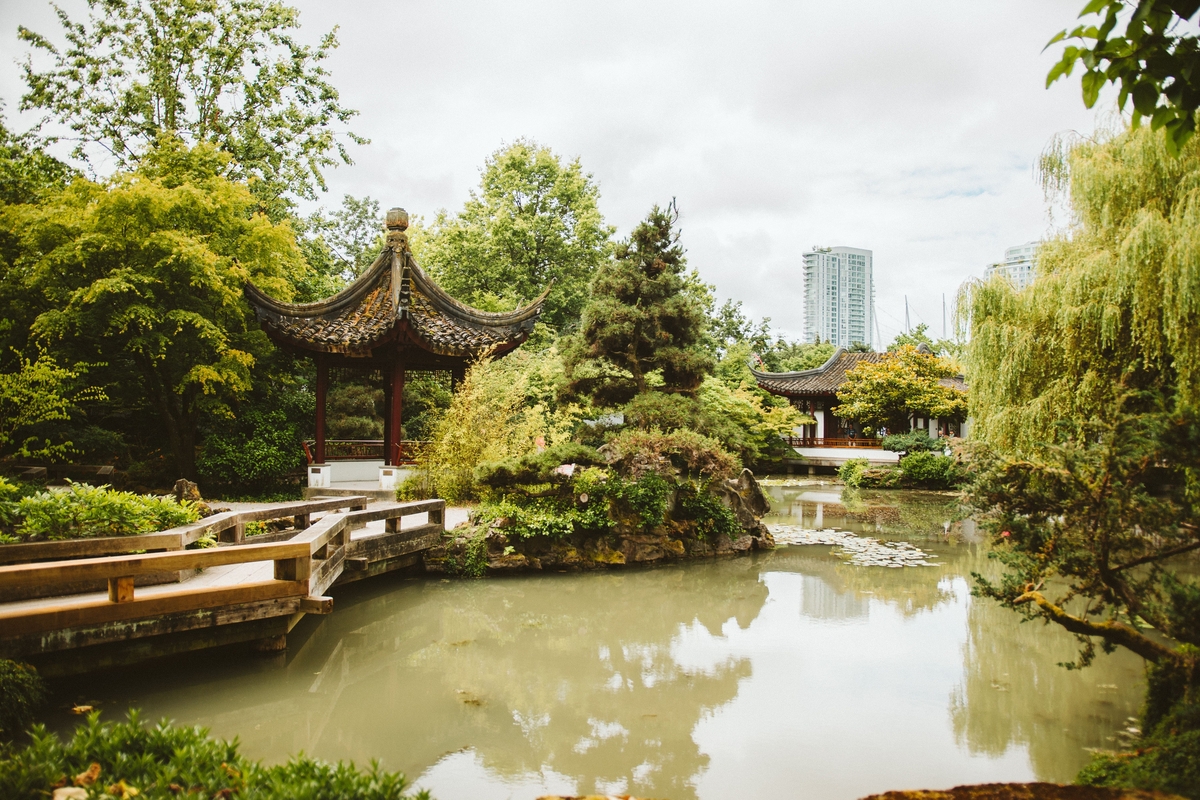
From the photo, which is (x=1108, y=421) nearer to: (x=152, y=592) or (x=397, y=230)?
(x=152, y=592)

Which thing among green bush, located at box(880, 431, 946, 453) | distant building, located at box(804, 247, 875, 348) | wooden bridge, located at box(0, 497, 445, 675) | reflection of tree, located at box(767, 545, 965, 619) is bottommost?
reflection of tree, located at box(767, 545, 965, 619)

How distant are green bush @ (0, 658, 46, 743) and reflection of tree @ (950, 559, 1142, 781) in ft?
18.2

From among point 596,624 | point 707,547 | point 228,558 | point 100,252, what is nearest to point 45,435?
point 100,252

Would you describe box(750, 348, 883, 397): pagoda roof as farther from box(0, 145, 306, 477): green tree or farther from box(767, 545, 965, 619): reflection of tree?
box(0, 145, 306, 477): green tree

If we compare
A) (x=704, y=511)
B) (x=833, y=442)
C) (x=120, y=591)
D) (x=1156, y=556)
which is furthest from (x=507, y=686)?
(x=833, y=442)

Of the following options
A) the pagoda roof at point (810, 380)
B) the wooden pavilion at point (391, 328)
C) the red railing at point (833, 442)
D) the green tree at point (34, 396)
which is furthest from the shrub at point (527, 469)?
the red railing at point (833, 442)

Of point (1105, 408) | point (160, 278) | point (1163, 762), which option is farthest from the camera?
point (160, 278)

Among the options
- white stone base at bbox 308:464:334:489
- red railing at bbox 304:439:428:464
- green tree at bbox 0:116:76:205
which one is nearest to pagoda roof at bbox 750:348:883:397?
red railing at bbox 304:439:428:464

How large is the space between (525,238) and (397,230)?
31.2ft

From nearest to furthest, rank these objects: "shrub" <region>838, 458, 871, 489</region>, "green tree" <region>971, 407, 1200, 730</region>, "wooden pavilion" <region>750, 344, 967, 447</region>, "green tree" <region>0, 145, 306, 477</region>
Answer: "green tree" <region>971, 407, 1200, 730</region> < "green tree" <region>0, 145, 306, 477</region> < "shrub" <region>838, 458, 871, 489</region> < "wooden pavilion" <region>750, 344, 967, 447</region>

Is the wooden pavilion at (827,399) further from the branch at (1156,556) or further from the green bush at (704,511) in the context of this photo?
the branch at (1156,556)

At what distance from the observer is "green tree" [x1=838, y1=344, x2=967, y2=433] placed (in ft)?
68.6

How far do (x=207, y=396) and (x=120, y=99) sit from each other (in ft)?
27.6

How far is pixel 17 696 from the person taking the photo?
4.01 metres
